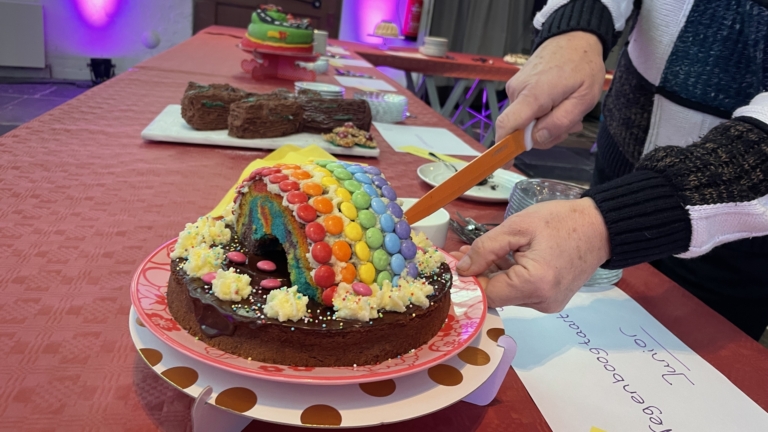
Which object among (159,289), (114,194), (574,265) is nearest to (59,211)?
(114,194)

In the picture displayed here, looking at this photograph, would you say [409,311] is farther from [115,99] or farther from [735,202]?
[115,99]

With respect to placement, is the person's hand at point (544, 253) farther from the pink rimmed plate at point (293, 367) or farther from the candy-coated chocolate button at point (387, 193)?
the candy-coated chocolate button at point (387, 193)

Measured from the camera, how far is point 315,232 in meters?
0.63

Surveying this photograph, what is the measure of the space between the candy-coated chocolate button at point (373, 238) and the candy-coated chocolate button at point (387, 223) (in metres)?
0.01

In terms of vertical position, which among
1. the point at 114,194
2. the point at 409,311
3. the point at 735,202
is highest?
the point at 735,202

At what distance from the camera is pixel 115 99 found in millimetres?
1963

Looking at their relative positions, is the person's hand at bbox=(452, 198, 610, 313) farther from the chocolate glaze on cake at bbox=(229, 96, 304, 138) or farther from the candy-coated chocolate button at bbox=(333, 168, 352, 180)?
the chocolate glaze on cake at bbox=(229, 96, 304, 138)

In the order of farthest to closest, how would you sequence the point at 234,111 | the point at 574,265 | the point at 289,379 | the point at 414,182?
the point at 234,111 < the point at 414,182 < the point at 574,265 < the point at 289,379

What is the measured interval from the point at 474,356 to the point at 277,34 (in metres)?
2.39

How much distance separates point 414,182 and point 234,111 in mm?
604

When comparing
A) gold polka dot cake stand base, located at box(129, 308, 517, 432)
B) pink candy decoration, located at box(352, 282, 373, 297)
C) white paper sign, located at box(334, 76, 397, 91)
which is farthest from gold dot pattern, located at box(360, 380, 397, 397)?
white paper sign, located at box(334, 76, 397, 91)

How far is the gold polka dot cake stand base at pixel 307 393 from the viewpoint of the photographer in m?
0.53

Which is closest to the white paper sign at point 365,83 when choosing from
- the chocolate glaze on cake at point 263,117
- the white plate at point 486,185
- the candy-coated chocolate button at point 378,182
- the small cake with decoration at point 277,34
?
the small cake with decoration at point 277,34

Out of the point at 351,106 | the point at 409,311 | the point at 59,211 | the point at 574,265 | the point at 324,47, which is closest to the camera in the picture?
the point at 409,311
